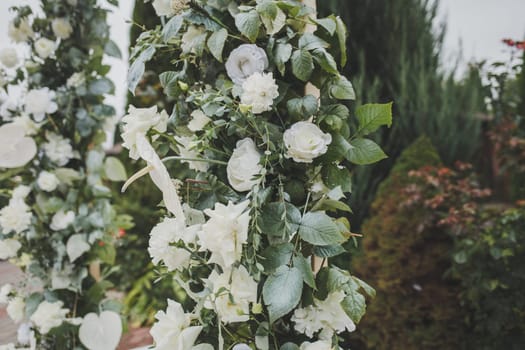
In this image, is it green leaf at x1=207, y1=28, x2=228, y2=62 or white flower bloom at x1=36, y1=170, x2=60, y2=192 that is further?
white flower bloom at x1=36, y1=170, x2=60, y2=192

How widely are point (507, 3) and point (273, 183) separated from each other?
307 cm

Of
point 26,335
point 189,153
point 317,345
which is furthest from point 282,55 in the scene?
point 26,335

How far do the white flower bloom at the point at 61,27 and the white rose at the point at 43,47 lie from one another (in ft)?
0.15

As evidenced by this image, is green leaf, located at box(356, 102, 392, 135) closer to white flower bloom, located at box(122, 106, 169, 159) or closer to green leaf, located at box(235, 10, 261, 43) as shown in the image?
green leaf, located at box(235, 10, 261, 43)

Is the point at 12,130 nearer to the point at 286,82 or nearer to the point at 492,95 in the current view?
the point at 286,82

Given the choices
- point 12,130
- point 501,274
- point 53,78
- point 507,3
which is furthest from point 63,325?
point 507,3

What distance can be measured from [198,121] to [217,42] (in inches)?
5.8

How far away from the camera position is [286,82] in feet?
2.90

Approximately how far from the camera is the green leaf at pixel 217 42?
0.83 metres

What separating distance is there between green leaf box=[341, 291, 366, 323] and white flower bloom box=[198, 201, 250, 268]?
21cm

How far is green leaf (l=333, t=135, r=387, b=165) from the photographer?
84cm

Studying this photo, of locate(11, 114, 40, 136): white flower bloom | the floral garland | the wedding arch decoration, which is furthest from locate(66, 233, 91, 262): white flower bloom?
the wedding arch decoration

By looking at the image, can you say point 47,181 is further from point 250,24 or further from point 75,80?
point 250,24

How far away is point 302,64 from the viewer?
2.67 ft
